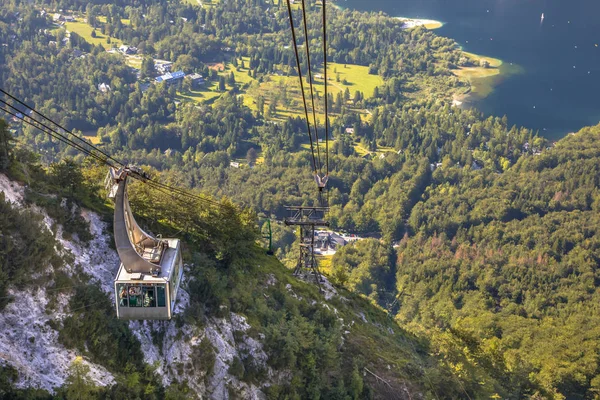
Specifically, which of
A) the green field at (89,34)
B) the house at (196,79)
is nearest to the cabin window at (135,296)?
the house at (196,79)

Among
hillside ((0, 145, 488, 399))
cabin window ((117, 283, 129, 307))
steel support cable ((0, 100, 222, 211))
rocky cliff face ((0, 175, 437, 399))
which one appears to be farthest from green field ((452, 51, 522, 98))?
cabin window ((117, 283, 129, 307))

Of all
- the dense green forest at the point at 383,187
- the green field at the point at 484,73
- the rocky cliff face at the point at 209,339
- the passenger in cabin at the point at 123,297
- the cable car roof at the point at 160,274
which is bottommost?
the dense green forest at the point at 383,187

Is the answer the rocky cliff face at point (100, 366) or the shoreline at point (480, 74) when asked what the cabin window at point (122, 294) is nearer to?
the rocky cliff face at point (100, 366)

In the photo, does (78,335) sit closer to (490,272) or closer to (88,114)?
(490,272)

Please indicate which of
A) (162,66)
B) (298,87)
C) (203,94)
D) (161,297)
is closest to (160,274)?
(161,297)

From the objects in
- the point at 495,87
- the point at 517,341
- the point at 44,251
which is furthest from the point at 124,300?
the point at 495,87

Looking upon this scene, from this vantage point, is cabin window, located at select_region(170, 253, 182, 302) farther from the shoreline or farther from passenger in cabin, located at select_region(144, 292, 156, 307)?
the shoreline

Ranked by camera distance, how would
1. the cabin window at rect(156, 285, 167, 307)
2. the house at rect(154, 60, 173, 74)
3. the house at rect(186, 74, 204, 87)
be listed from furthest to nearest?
1. the house at rect(154, 60, 173, 74)
2. the house at rect(186, 74, 204, 87)
3. the cabin window at rect(156, 285, 167, 307)
